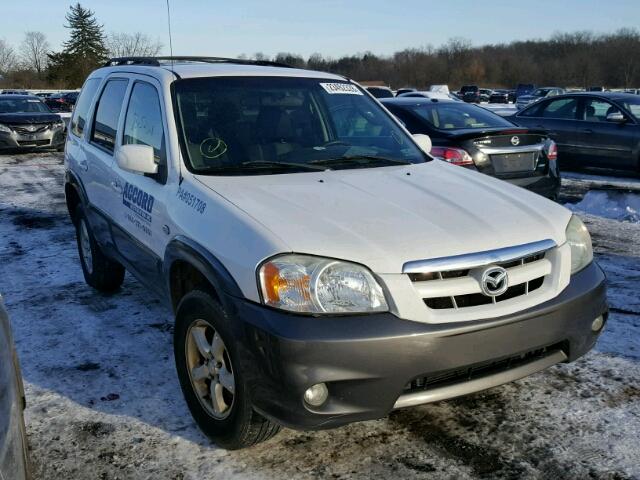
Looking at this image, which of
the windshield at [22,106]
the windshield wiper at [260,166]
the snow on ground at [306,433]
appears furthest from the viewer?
the windshield at [22,106]

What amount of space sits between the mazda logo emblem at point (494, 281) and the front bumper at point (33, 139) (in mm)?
15142

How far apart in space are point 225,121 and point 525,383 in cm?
225

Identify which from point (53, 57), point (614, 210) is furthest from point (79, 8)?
point (614, 210)

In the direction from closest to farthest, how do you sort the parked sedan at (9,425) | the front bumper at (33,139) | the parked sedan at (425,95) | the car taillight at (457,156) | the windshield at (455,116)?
the parked sedan at (9,425) < the car taillight at (457,156) < the windshield at (455,116) < the parked sedan at (425,95) < the front bumper at (33,139)

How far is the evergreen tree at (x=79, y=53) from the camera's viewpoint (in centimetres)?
6644

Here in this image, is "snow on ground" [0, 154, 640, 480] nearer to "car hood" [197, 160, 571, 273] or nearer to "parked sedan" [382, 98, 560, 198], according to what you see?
"car hood" [197, 160, 571, 273]

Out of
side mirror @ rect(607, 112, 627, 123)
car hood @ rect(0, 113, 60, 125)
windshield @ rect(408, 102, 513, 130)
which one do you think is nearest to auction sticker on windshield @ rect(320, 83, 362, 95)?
windshield @ rect(408, 102, 513, 130)

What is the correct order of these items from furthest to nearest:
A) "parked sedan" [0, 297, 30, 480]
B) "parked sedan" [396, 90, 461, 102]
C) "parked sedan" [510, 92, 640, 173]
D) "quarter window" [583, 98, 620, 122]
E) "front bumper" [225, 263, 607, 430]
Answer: "quarter window" [583, 98, 620, 122] → "parked sedan" [510, 92, 640, 173] → "parked sedan" [396, 90, 461, 102] → "front bumper" [225, 263, 607, 430] → "parked sedan" [0, 297, 30, 480]

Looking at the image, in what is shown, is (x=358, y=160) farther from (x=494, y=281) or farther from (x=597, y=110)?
(x=597, y=110)

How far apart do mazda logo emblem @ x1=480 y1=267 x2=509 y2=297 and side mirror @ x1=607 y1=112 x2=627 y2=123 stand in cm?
945

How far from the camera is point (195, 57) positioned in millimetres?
5031

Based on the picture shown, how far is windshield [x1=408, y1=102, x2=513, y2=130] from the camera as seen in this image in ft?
25.4

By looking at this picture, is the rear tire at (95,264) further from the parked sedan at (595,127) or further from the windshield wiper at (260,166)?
the parked sedan at (595,127)

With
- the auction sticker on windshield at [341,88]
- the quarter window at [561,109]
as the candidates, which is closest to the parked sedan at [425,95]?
the quarter window at [561,109]
